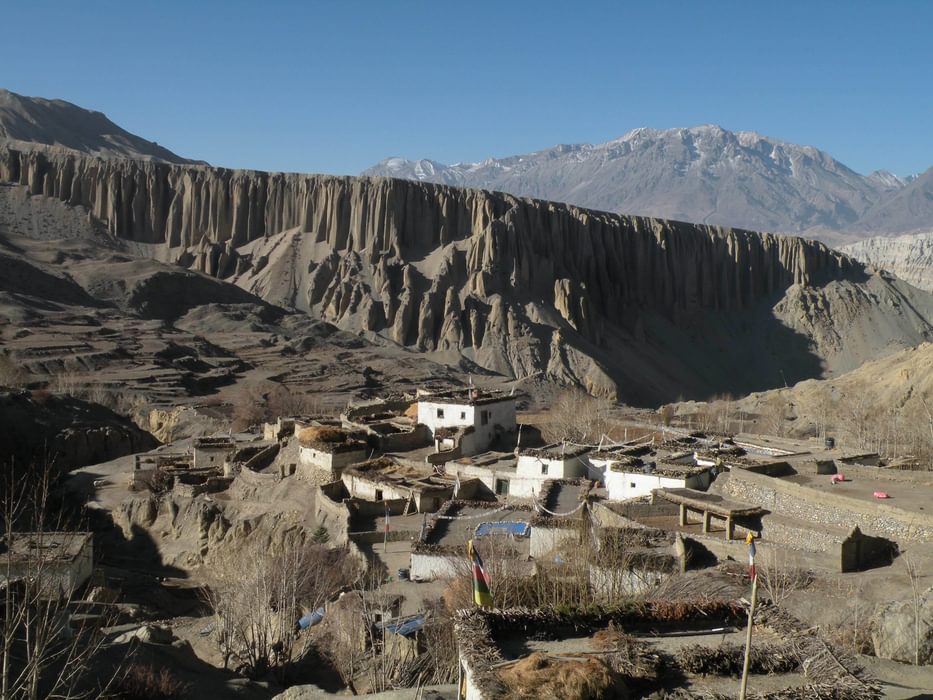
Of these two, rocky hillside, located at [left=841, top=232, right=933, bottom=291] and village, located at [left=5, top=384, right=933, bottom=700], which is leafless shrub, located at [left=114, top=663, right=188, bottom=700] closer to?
village, located at [left=5, top=384, right=933, bottom=700]

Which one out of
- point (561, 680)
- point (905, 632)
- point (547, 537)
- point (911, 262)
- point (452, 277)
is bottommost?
point (547, 537)

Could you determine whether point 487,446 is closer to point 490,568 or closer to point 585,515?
point 585,515

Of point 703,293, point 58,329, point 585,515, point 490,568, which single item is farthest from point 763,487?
point 703,293

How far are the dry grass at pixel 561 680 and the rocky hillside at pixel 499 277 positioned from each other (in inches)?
2778

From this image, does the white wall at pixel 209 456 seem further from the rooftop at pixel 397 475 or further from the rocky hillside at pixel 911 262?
the rocky hillside at pixel 911 262

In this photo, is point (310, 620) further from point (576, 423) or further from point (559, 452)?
point (576, 423)

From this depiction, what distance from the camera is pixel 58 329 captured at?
2662 inches

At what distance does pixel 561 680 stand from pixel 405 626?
26.2ft

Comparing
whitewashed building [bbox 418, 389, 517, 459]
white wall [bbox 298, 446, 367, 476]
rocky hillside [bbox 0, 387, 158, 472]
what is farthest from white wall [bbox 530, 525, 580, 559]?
rocky hillside [bbox 0, 387, 158, 472]

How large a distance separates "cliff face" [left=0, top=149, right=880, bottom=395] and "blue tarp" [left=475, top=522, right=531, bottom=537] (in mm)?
57469

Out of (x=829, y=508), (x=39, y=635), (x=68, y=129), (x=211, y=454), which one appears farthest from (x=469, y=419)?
(x=68, y=129)

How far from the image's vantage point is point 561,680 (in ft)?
26.5

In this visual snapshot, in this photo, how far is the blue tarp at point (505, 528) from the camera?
864 inches

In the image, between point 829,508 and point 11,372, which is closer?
point 829,508
